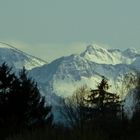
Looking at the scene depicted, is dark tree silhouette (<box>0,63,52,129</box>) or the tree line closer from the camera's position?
the tree line

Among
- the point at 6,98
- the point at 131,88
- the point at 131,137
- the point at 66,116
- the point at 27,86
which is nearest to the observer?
the point at 131,137

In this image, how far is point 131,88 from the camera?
158ft

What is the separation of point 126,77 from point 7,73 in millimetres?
11496

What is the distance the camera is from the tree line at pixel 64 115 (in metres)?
22.7

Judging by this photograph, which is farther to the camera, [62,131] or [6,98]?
[6,98]

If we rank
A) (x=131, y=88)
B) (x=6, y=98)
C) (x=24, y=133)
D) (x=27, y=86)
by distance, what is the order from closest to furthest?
(x=24, y=133) < (x=131, y=88) < (x=6, y=98) < (x=27, y=86)

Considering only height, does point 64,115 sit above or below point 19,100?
below

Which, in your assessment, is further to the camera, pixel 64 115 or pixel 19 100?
pixel 64 115

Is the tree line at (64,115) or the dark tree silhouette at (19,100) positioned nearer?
the tree line at (64,115)

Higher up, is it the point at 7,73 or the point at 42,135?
the point at 7,73

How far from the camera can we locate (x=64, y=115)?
6569 centimetres

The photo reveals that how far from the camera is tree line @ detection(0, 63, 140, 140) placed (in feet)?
74.4

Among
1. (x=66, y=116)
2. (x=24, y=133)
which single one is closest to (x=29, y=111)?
(x=66, y=116)

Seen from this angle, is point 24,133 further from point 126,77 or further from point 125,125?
point 126,77
